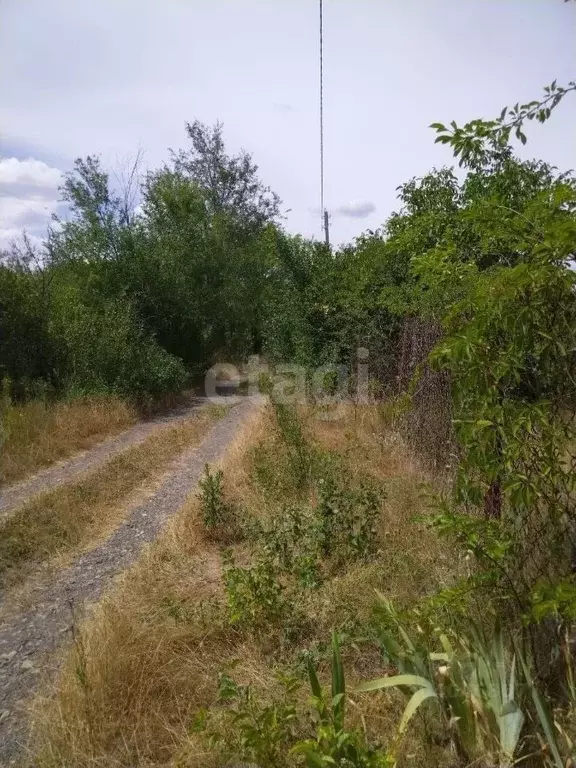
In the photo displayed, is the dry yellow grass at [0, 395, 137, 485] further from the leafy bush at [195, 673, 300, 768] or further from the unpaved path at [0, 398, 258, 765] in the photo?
the leafy bush at [195, 673, 300, 768]

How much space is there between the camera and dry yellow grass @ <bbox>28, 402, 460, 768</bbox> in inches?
93.5

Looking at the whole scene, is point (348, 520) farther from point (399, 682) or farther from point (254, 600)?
point (399, 682)

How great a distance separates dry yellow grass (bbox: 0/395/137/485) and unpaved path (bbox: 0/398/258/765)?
6.24ft

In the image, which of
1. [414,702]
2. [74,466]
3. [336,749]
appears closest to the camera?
[336,749]

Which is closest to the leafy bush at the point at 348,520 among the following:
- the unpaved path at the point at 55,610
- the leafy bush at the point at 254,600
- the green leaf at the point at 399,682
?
the leafy bush at the point at 254,600

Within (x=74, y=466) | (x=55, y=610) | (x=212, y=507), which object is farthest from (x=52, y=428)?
(x=55, y=610)

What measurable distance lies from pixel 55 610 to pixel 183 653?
128cm

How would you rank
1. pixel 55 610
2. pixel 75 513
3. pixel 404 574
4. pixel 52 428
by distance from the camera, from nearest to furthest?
pixel 404 574 → pixel 55 610 → pixel 75 513 → pixel 52 428

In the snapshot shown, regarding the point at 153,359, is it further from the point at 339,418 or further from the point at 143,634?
the point at 143,634

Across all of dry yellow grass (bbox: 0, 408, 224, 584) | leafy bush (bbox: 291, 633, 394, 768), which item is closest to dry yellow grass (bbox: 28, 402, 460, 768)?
leafy bush (bbox: 291, 633, 394, 768)

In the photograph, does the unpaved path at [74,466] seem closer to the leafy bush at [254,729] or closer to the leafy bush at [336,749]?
the leafy bush at [254,729]

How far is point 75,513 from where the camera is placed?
5.33 meters

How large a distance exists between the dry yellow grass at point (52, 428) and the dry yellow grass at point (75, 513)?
35.9 inches

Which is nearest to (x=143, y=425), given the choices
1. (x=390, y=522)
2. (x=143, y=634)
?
(x=390, y=522)
